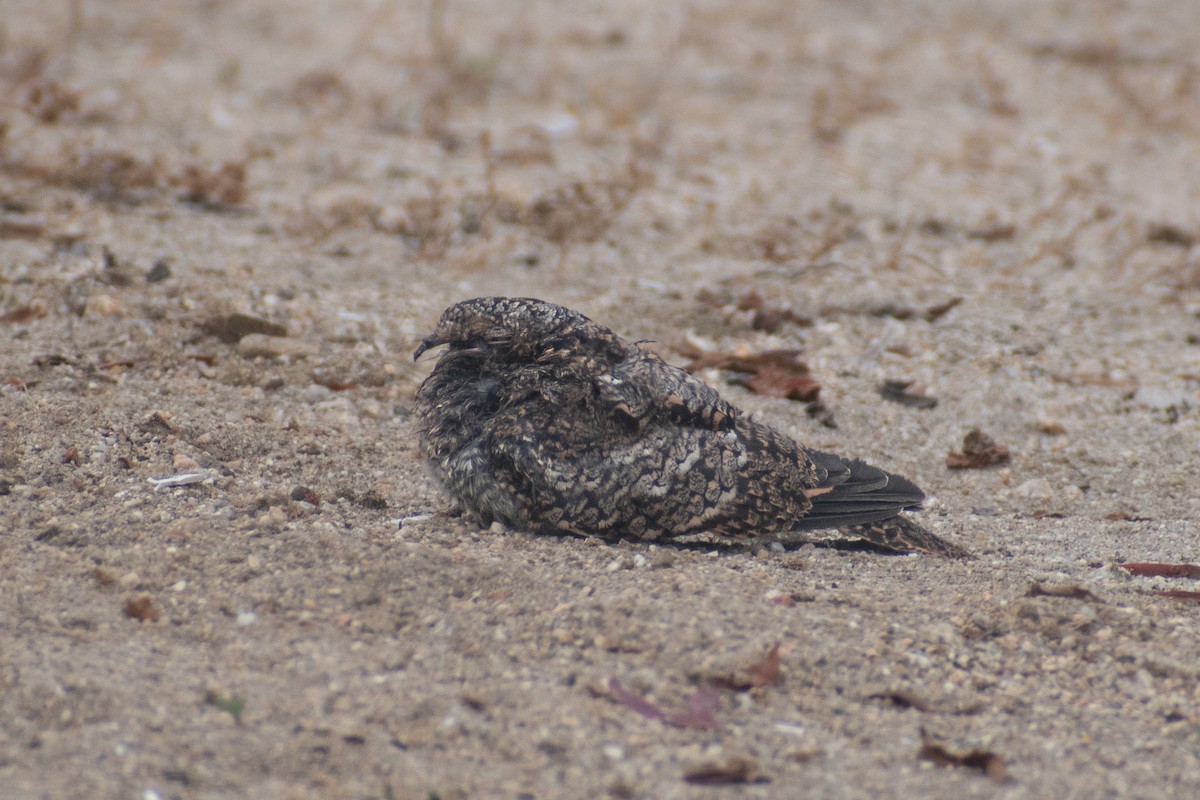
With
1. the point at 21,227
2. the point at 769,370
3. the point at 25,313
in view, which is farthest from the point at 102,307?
the point at 769,370

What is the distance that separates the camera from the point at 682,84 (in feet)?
29.5

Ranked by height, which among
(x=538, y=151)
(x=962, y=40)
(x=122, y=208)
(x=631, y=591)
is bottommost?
(x=631, y=591)

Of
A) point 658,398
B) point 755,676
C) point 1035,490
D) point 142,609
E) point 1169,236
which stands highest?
point 1169,236

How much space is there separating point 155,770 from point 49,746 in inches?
9.6

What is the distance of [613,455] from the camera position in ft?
11.7

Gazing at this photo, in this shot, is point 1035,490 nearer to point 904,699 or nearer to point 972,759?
point 904,699

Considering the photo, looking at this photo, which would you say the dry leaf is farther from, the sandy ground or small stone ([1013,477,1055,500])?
small stone ([1013,477,1055,500])

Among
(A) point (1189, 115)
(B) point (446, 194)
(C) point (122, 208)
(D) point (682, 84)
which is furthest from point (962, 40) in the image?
(C) point (122, 208)

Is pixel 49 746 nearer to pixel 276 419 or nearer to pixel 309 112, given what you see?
pixel 276 419

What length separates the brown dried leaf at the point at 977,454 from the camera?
473 centimetres

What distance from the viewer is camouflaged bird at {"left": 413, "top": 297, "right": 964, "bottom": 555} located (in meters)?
3.54

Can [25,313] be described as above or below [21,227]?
below

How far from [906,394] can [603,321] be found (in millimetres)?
1454

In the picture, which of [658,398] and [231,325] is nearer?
[658,398]
